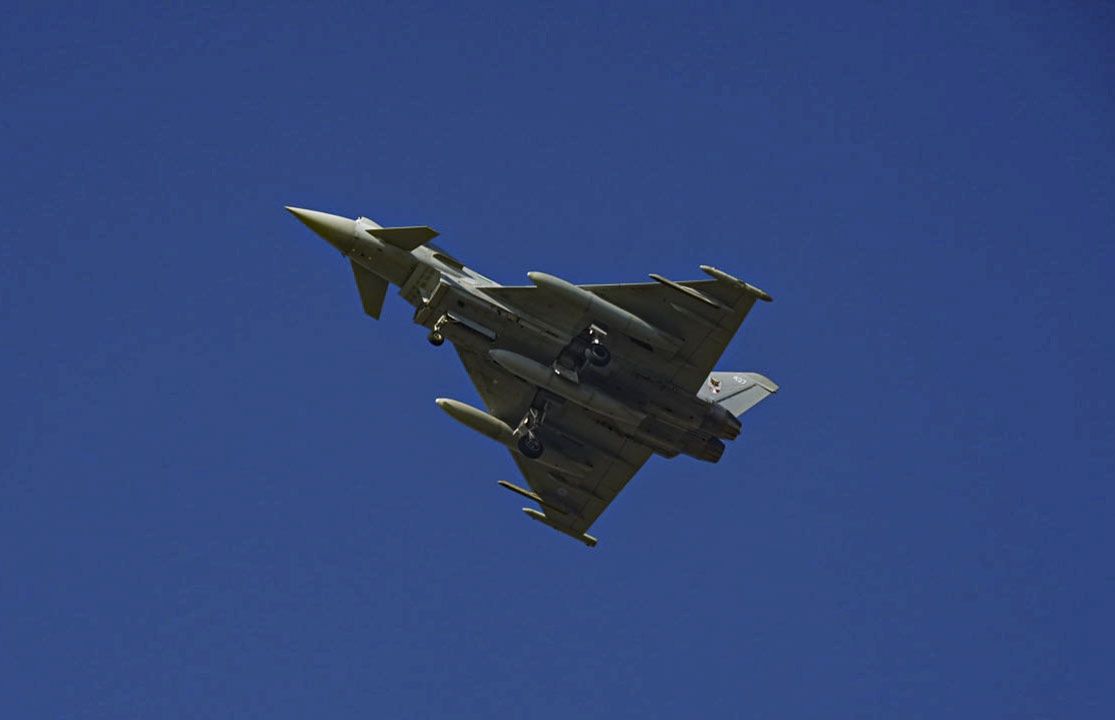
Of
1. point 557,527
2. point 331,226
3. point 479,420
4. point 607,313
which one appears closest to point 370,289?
point 331,226

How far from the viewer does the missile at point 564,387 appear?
3656 centimetres

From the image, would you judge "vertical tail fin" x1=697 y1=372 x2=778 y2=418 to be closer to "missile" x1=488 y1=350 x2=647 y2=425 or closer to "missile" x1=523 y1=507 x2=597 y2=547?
"missile" x1=488 y1=350 x2=647 y2=425

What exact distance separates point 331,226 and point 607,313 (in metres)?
7.35

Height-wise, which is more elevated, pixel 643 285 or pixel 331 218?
pixel 643 285

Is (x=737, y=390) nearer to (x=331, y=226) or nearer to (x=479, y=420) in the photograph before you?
(x=479, y=420)

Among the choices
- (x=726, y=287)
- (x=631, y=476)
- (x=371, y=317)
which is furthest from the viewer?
(x=631, y=476)

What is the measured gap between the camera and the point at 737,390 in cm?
4062

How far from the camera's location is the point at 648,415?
1497 inches

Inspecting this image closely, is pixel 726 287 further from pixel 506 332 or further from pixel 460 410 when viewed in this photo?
pixel 460 410

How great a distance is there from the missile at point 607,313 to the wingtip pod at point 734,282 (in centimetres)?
206

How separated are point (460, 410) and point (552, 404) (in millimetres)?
2614

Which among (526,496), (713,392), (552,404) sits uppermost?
(713,392)

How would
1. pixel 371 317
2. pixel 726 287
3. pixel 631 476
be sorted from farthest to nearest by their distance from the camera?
pixel 631 476, pixel 371 317, pixel 726 287

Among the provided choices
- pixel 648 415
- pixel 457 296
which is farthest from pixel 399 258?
pixel 648 415
